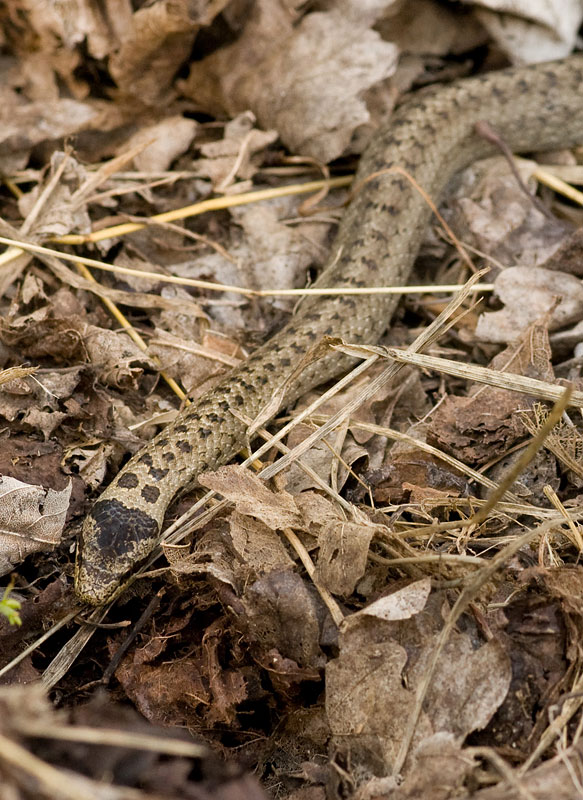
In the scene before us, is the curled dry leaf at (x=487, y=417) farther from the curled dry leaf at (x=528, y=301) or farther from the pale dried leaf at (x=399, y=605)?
the pale dried leaf at (x=399, y=605)

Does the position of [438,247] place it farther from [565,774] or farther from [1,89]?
[565,774]

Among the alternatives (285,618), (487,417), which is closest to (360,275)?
(487,417)

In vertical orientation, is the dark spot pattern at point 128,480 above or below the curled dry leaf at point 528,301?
below

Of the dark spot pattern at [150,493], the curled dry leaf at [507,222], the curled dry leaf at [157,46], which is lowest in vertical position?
the dark spot pattern at [150,493]

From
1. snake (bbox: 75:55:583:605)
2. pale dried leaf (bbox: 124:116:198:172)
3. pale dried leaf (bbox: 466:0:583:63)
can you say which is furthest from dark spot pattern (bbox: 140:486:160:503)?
pale dried leaf (bbox: 466:0:583:63)

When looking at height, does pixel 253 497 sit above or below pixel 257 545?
above

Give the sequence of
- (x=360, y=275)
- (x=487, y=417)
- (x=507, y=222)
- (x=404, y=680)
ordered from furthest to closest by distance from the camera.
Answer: (x=507, y=222), (x=360, y=275), (x=487, y=417), (x=404, y=680)

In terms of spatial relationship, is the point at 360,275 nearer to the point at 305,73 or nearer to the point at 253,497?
the point at 305,73

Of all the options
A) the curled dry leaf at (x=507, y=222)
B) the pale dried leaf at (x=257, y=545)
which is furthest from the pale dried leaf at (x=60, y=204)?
the curled dry leaf at (x=507, y=222)
